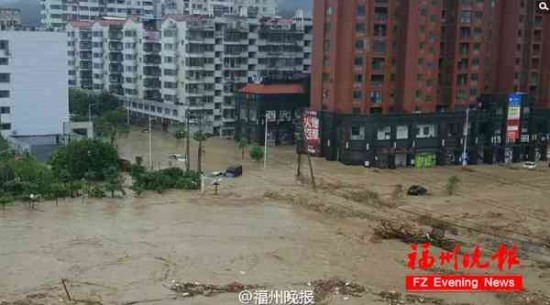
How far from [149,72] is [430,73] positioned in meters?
34.9

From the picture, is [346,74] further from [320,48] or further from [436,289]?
[436,289]

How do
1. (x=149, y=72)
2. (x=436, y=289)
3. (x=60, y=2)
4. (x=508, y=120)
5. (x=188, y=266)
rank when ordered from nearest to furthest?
1. (x=436, y=289)
2. (x=188, y=266)
3. (x=508, y=120)
4. (x=149, y=72)
5. (x=60, y=2)

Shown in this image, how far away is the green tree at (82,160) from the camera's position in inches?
1877

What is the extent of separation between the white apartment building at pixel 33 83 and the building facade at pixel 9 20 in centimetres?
216

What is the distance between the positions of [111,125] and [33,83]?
359 inches

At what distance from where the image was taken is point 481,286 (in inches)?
1046

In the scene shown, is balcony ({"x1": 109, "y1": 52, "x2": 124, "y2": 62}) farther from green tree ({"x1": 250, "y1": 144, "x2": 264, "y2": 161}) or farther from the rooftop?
green tree ({"x1": 250, "y1": 144, "x2": 264, "y2": 161})

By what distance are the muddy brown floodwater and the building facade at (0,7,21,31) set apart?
27247 millimetres

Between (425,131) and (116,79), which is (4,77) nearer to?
(116,79)

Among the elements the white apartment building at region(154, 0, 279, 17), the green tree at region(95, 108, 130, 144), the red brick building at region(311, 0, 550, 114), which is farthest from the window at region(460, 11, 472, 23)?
the white apartment building at region(154, 0, 279, 17)

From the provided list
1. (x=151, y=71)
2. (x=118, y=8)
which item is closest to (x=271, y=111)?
(x=151, y=71)

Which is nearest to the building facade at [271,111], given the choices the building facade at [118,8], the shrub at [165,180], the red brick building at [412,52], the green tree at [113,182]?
the red brick building at [412,52]

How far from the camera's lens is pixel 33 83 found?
63469 millimetres

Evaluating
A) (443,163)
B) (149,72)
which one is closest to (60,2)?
(149,72)
